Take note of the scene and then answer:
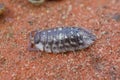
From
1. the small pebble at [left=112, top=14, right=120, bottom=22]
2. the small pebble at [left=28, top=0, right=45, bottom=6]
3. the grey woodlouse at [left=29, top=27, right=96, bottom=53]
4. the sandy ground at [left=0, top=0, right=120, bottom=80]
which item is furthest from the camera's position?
the small pebble at [left=28, top=0, right=45, bottom=6]

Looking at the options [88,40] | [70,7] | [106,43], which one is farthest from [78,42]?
[70,7]

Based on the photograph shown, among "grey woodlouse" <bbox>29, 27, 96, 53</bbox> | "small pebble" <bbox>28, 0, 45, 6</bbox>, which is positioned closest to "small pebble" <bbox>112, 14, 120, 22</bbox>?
"grey woodlouse" <bbox>29, 27, 96, 53</bbox>

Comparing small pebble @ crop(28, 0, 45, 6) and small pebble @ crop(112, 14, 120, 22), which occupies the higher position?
small pebble @ crop(28, 0, 45, 6)

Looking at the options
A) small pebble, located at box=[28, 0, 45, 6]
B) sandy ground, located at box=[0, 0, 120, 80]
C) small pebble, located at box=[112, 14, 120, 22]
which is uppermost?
small pebble, located at box=[28, 0, 45, 6]

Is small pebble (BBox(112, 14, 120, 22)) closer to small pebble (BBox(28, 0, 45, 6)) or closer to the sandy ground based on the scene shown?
the sandy ground

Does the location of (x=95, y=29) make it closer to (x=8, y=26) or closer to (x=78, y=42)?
(x=78, y=42)

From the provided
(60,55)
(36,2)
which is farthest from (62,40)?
(36,2)

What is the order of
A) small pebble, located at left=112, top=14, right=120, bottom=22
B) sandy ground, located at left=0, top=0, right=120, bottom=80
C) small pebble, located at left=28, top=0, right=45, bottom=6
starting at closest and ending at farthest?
1. sandy ground, located at left=0, top=0, right=120, bottom=80
2. small pebble, located at left=112, top=14, right=120, bottom=22
3. small pebble, located at left=28, top=0, right=45, bottom=6
